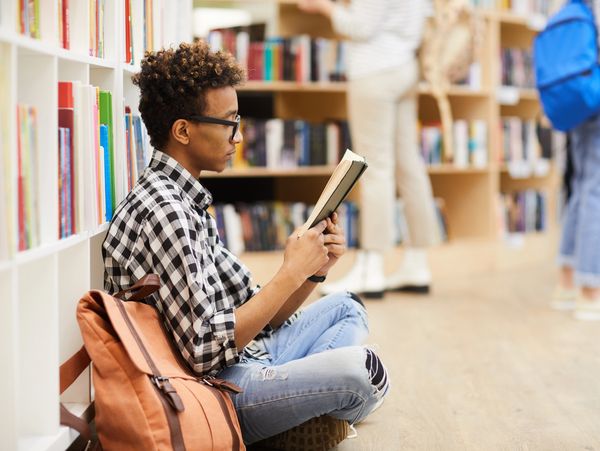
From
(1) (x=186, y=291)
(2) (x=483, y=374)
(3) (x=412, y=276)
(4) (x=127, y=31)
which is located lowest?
(2) (x=483, y=374)

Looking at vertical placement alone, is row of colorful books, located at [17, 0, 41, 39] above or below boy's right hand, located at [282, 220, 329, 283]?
above

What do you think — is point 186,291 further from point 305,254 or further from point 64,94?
point 64,94

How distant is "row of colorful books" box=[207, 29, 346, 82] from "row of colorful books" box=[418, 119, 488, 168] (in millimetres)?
628

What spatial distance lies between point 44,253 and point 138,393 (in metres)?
0.28

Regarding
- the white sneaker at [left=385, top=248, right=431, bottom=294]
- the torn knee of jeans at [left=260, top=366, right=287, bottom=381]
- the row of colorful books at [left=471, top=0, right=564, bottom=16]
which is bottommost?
the white sneaker at [left=385, top=248, right=431, bottom=294]

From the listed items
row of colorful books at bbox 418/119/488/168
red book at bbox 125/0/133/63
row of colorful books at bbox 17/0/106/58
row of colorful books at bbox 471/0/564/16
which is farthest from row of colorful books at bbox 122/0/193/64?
row of colorful books at bbox 471/0/564/16

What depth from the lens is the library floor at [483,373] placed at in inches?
78.8

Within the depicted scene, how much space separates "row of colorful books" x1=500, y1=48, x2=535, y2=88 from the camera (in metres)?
4.77

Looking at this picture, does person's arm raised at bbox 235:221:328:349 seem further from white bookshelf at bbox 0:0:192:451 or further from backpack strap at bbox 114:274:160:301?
white bookshelf at bbox 0:0:192:451

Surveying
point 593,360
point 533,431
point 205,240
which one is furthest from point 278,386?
point 593,360

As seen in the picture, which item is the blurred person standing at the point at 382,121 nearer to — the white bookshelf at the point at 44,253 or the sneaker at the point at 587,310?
the sneaker at the point at 587,310

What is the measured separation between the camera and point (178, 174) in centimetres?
169

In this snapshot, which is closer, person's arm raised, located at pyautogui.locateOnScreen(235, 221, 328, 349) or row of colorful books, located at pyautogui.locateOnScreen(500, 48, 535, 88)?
person's arm raised, located at pyautogui.locateOnScreen(235, 221, 328, 349)

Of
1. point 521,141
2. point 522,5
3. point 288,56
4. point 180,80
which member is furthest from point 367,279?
point 180,80
